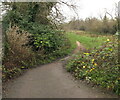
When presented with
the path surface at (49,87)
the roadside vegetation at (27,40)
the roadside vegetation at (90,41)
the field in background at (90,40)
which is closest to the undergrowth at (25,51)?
the roadside vegetation at (27,40)

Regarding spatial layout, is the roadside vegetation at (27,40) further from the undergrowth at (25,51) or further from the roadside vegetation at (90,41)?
the roadside vegetation at (90,41)

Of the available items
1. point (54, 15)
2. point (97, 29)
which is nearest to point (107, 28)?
point (97, 29)

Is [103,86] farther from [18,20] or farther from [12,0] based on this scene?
[12,0]

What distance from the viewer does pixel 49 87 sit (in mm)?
5215

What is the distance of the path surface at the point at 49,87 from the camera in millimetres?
4520

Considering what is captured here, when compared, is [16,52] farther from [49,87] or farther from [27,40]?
[49,87]

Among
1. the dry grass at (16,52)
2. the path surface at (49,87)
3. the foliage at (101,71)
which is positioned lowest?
the path surface at (49,87)

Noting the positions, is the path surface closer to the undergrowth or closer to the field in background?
the undergrowth

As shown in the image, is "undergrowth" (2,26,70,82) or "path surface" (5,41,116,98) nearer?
"path surface" (5,41,116,98)

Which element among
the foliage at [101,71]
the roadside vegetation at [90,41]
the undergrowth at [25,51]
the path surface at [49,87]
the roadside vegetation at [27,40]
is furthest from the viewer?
the roadside vegetation at [90,41]

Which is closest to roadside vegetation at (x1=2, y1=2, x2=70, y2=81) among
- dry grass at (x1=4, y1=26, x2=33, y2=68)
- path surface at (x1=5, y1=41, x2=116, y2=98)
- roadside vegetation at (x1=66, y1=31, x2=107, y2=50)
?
dry grass at (x1=4, y1=26, x2=33, y2=68)

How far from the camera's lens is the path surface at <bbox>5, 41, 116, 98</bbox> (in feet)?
14.8

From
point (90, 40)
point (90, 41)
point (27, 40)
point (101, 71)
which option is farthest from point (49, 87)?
point (90, 40)

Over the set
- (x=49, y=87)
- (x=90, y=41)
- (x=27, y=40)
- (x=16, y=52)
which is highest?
(x=27, y=40)
